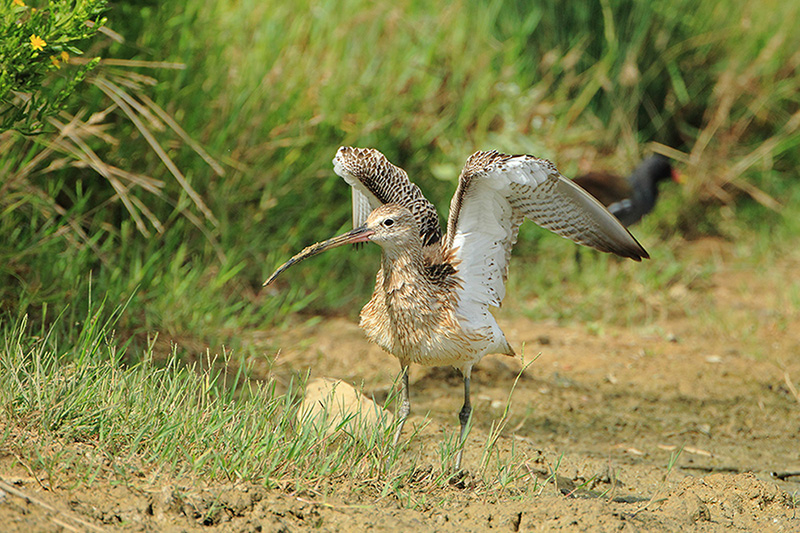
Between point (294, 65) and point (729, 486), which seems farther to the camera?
point (294, 65)

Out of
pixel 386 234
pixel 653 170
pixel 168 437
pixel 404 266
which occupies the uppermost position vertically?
pixel 653 170

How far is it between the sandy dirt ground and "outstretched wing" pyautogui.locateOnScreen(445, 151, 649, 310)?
1.61 ft

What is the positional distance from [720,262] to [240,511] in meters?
5.56

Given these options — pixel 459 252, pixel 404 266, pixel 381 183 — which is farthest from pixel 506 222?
pixel 381 183

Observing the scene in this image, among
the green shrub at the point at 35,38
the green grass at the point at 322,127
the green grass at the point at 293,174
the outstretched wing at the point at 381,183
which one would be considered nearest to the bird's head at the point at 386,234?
the outstretched wing at the point at 381,183

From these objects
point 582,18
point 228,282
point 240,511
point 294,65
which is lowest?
point 240,511

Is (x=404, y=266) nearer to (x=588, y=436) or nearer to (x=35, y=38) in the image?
(x=588, y=436)

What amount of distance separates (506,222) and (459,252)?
0.87 ft

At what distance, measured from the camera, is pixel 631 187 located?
744 centimetres

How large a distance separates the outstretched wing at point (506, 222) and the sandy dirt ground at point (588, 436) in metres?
0.49

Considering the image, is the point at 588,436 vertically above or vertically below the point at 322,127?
below

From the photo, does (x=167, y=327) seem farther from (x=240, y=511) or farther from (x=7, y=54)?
(x=240, y=511)

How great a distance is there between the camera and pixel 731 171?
7688 mm

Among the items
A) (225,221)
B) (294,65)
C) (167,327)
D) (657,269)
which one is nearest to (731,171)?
(657,269)
